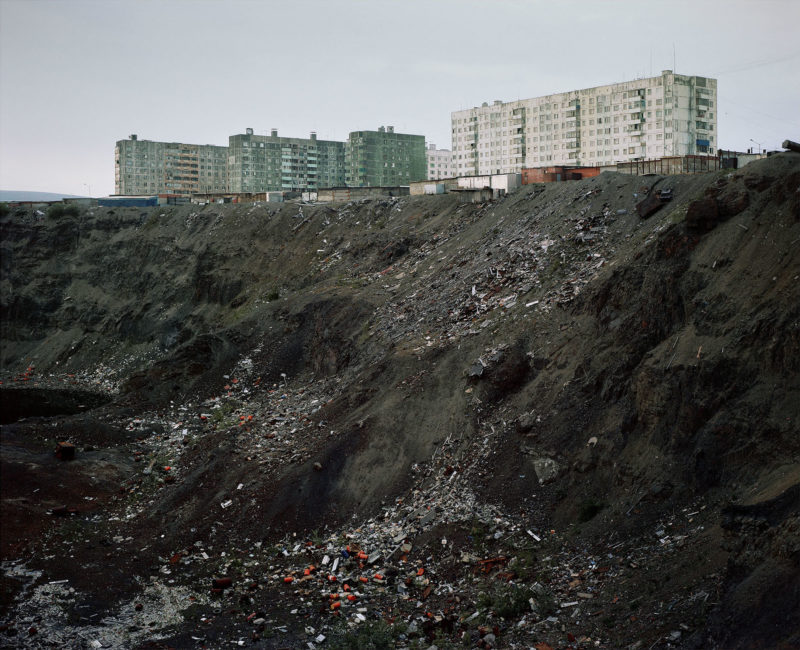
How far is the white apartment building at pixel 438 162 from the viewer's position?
119 m

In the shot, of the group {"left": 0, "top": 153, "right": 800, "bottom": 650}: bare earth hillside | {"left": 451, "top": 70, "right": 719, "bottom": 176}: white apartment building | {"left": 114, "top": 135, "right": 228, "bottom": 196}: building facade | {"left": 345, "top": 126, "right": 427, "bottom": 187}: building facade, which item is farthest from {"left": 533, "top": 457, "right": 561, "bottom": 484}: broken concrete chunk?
{"left": 114, "top": 135, "right": 228, "bottom": 196}: building facade

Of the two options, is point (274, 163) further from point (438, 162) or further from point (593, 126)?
point (593, 126)

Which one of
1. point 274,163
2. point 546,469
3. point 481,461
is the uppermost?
point 274,163

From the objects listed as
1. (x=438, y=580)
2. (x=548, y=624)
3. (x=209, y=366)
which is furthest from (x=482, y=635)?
(x=209, y=366)

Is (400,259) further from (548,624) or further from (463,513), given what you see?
(548,624)

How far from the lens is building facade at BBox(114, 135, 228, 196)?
318ft

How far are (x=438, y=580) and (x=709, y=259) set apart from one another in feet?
31.5

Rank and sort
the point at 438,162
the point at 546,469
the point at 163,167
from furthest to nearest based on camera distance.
→ the point at 438,162, the point at 163,167, the point at 546,469

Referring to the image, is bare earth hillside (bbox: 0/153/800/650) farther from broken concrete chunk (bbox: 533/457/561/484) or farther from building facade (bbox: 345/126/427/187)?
building facade (bbox: 345/126/427/187)

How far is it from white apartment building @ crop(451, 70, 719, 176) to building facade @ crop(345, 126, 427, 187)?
310 inches

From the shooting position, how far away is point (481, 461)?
1828 cm

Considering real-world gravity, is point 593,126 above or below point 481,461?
above

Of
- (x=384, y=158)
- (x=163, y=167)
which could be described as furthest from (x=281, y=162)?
(x=163, y=167)

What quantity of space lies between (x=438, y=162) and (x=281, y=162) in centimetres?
3302
